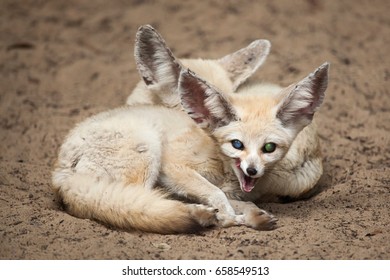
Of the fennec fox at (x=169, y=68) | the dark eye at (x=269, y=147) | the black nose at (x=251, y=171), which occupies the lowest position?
the black nose at (x=251, y=171)

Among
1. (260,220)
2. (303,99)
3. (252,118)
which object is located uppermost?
(303,99)

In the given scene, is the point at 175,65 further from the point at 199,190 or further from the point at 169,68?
the point at 199,190

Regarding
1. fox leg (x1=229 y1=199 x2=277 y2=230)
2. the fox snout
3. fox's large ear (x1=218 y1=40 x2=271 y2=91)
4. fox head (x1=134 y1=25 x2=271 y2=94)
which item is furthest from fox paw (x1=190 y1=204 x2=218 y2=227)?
fox's large ear (x1=218 y1=40 x2=271 y2=91)

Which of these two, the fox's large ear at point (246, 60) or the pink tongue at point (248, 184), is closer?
the pink tongue at point (248, 184)

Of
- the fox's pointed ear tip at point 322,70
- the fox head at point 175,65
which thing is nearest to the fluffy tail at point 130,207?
the fox's pointed ear tip at point 322,70

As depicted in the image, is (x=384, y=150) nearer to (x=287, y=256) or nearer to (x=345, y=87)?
(x=345, y=87)

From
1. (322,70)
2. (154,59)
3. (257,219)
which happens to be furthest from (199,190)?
(154,59)

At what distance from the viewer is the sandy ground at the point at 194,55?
12.8ft

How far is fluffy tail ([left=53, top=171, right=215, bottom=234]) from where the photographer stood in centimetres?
391

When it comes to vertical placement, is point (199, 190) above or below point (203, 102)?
below

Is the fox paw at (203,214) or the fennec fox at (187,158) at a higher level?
the fennec fox at (187,158)

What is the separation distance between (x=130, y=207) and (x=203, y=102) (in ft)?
2.72

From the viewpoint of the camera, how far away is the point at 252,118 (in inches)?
161

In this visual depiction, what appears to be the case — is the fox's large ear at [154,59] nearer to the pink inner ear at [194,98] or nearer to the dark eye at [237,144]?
the pink inner ear at [194,98]
